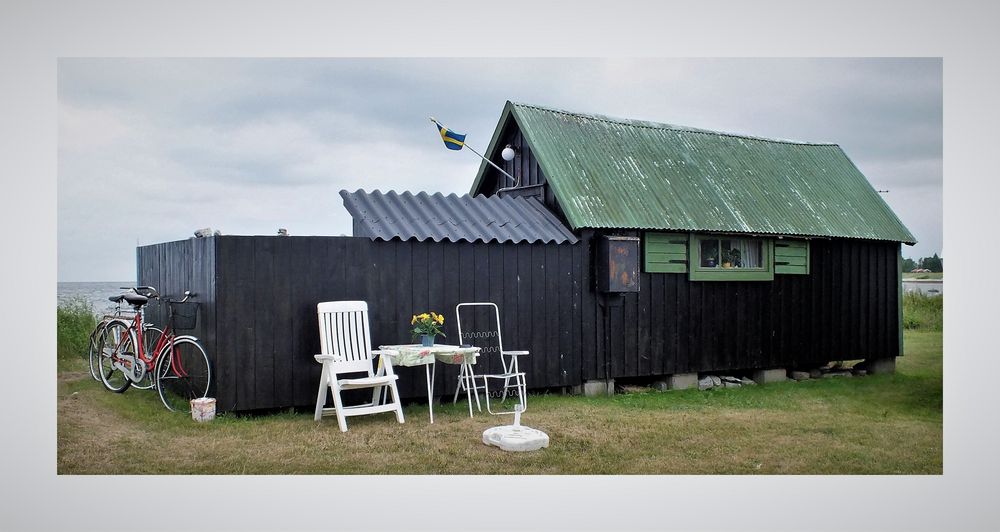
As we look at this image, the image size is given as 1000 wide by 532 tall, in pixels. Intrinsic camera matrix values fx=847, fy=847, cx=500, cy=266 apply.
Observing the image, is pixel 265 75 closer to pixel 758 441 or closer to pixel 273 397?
pixel 273 397

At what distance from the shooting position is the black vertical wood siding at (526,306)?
23.0 ft

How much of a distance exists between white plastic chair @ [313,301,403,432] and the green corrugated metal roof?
8.34ft

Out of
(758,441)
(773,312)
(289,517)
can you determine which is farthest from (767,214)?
(289,517)

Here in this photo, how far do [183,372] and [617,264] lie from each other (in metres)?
4.27

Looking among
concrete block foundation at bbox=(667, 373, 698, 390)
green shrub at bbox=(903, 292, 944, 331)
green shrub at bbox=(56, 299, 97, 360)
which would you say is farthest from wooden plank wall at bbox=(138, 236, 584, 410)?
green shrub at bbox=(903, 292, 944, 331)

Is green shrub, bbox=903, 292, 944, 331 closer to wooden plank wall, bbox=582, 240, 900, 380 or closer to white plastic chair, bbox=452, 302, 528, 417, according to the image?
wooden plank wall, bbox=582, 240, 900, 380

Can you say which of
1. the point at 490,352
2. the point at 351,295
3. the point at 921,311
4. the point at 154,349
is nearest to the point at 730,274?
the point at 921,311

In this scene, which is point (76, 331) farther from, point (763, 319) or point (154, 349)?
point (763, 319)

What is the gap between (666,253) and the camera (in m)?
9.23

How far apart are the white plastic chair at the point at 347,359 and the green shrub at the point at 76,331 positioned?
361 centimetres

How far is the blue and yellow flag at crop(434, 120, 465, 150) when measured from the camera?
9141 mm

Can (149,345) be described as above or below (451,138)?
below

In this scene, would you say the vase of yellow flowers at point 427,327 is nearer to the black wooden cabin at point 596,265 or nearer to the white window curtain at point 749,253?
the black wooden cabin at point 596,265

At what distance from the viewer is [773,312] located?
9.97m
